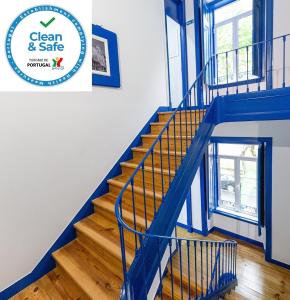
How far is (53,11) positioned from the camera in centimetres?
230

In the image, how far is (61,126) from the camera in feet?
8.09

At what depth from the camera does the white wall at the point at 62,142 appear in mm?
2088

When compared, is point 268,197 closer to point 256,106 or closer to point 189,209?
point 189,209

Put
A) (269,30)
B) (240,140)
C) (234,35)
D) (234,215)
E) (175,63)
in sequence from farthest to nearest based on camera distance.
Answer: (175,63) < (234,215) < (234,35) < (240,140) < (269,30)

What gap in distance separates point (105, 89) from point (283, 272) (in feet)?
14.7

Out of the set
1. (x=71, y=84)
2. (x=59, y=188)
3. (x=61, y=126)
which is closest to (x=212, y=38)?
(x=71, y=84)

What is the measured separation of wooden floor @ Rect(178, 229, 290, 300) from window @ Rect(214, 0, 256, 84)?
3.61 m

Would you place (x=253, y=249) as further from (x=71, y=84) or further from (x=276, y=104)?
(x=71, y=84)

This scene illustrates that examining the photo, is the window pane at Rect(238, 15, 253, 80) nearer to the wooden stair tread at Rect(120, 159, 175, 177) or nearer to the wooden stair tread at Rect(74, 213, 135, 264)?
the wooden stair tread at Rect(120, 159, 175, 177)

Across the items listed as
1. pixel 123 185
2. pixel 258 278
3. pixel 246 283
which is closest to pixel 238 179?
pixel 258 278

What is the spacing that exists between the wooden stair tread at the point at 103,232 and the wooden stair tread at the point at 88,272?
0.21 metres

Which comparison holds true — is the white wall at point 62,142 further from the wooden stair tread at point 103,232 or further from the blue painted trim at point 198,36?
the blue painted trim at point 198,36

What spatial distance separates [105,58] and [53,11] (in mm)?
817

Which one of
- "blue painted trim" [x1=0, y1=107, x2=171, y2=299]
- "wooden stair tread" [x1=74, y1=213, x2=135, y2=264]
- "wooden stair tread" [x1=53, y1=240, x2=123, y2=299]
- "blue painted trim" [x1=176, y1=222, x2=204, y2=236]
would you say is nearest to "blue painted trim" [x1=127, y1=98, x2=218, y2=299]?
"wooden stair tread" [x1=74, y1=213, x2=135, y2=264]
